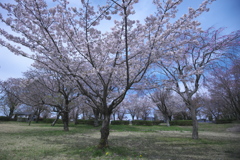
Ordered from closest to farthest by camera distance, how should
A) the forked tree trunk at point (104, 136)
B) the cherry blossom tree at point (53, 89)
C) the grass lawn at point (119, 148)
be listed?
the grass lawn at point (119, 148)
the forked tree trunk at point (104, 136)
the cherry blossom tree at point (53, 89)

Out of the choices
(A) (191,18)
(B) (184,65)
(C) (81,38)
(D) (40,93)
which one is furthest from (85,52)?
(D) (40,93)

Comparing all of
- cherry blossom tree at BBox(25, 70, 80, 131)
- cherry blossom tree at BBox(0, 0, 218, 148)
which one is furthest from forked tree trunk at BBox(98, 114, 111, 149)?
cherry blossom tree at BBox(25, 70, 80, 131)

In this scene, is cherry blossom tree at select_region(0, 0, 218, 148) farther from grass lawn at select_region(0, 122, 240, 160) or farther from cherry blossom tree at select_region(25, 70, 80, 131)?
cherry blossom tree at select_region(25, 70, 80, 131)

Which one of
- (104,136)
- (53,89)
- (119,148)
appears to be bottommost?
(119,148)

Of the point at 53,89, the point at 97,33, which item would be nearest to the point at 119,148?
the point at 97,33

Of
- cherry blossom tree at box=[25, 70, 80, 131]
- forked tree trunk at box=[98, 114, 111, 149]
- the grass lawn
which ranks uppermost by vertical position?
cherry blossom tree at box=[25, 70, 80, 131]

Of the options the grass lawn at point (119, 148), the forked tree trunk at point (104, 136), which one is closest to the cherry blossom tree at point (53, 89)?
the grass lawn at point (119, 148)

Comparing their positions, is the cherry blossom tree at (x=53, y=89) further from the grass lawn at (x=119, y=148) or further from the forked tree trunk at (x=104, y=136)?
the forked tree trunk at (x=104, y=136)

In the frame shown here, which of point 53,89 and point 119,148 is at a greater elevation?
point 53,89

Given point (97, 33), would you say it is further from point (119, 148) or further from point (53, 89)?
point (53, 89)

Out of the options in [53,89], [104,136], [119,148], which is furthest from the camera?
[53,89]

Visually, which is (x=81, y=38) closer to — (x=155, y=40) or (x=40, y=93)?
(x=155, y=40)

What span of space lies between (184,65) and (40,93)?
11.0 m

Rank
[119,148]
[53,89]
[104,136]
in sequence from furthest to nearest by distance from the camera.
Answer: [53,89] < [119,148] < [104,136]
